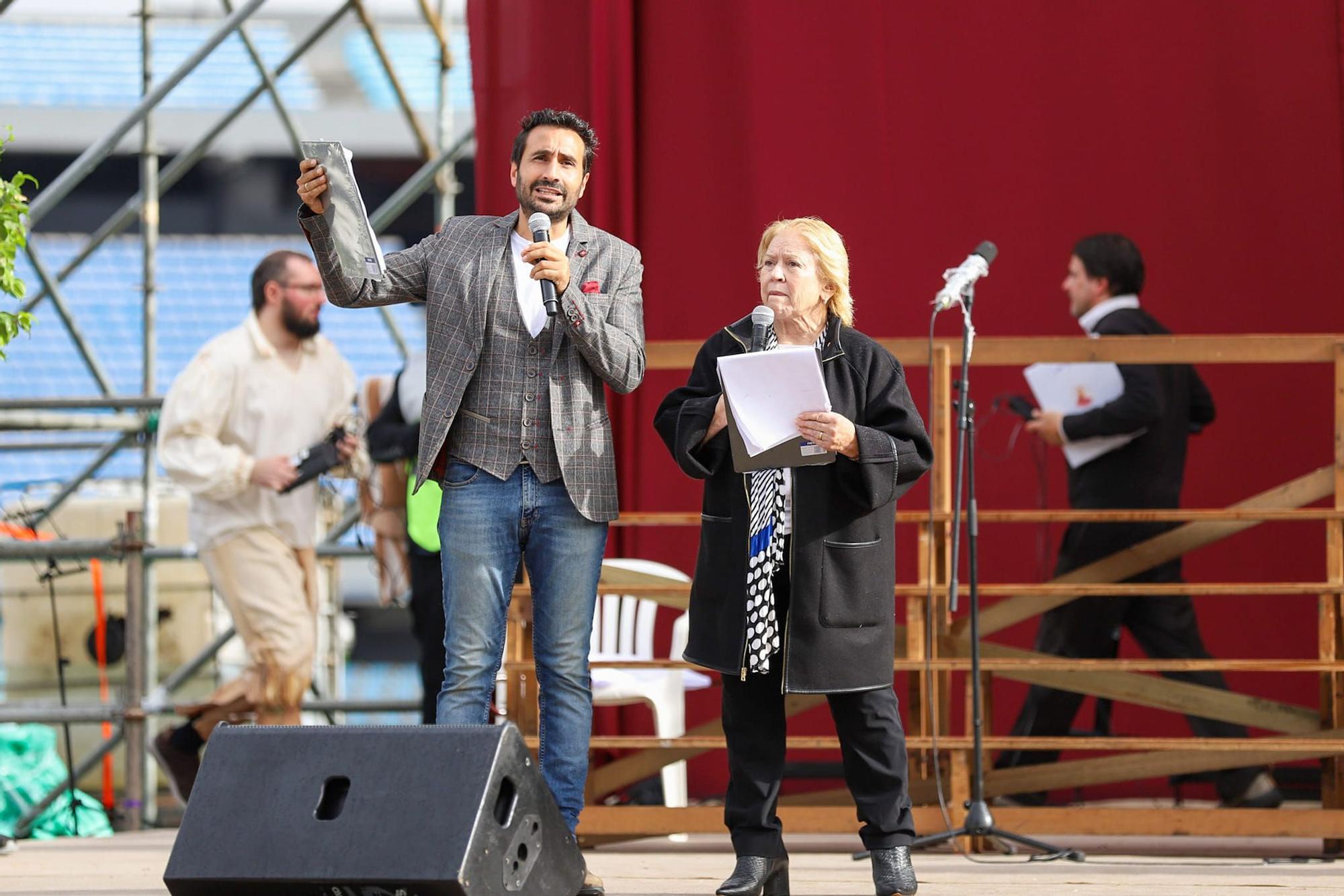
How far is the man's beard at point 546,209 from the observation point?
9.98 feet

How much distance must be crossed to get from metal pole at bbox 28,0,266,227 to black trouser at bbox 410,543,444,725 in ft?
5.58

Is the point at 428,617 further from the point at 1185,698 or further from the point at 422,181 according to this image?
the point at 1185,698

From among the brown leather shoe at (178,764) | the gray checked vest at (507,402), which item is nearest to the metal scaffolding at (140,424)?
the brown leather shoe at (178,764)

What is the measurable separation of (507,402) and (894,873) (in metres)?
1.15

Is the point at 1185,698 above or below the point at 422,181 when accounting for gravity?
below

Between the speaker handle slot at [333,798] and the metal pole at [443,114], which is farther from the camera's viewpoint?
the metal pole at [443,114]

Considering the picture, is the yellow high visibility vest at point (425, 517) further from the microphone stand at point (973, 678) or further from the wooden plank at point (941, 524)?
the microphone stand at point (973, 678)

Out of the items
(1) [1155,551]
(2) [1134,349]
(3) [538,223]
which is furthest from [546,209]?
(1) [1155,551]

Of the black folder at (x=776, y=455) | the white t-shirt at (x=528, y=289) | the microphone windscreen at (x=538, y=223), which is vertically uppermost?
the microphone windscreen at (x=538, y=223)

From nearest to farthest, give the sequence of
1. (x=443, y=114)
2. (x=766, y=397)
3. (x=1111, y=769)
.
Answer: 1. (x=766, y=397)
2. (x=1111, y=769)
3. (x=443, y=114)

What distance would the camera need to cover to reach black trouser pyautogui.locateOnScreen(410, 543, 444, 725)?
4.57 meters

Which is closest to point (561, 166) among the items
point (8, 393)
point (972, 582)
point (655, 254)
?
point (972, 582)

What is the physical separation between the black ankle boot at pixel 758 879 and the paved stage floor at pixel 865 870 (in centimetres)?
21

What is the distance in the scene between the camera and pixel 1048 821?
3.91 m
